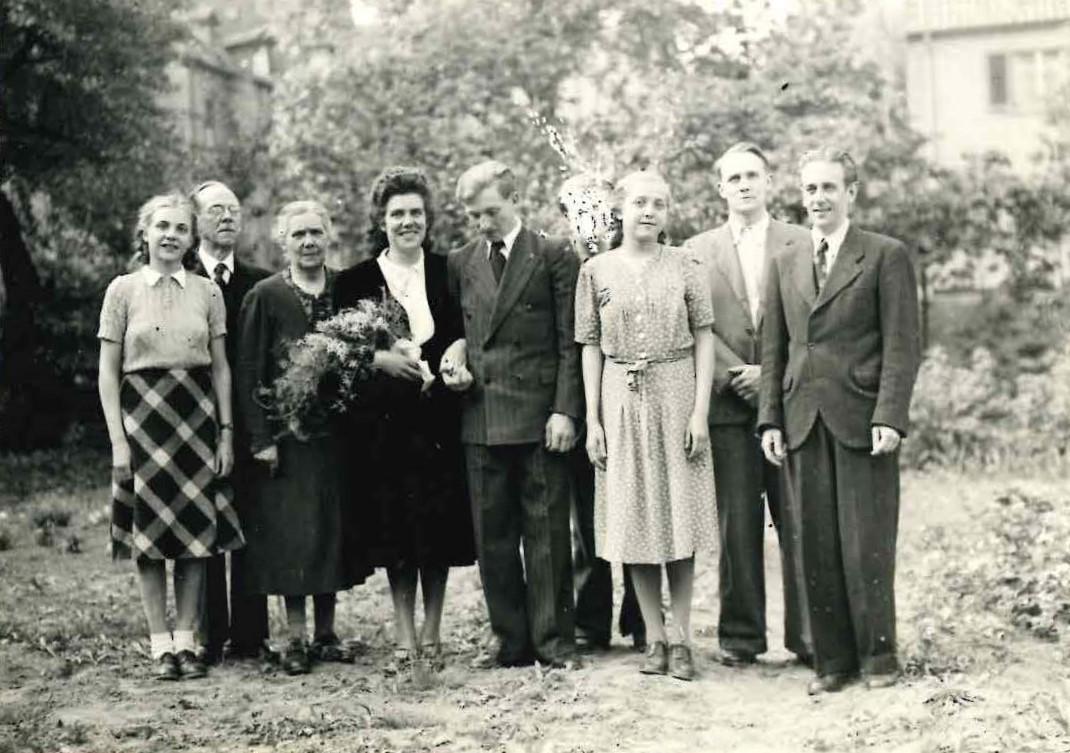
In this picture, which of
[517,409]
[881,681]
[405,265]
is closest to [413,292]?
[405,265]

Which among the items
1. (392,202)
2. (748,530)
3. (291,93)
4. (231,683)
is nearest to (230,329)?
(392,202)

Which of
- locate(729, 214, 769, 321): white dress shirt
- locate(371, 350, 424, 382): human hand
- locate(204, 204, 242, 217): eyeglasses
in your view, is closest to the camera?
locate(371, 350, 424, 382): human hand

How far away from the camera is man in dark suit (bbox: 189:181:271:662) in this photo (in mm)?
5926

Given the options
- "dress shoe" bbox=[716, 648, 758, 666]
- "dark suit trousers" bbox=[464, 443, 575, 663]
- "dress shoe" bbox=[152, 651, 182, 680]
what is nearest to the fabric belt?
"dark suit trousers" bbox=[464, 443, 575, 663]

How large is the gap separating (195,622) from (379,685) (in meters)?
1.26

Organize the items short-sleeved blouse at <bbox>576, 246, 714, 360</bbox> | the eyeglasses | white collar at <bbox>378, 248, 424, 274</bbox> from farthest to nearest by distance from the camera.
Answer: the eyeglasses
white collar at <bbox>378, 248, 424, 274</bbox>
short-sleeved blouse at <bbox>576, 246, 714, 360</bbox>

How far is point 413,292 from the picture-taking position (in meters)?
5.61

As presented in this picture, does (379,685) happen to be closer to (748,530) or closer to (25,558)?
(748,530)

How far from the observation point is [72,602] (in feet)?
26.3

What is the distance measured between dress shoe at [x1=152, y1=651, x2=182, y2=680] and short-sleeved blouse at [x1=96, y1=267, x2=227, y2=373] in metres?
1.33

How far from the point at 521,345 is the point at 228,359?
1512 millimetres

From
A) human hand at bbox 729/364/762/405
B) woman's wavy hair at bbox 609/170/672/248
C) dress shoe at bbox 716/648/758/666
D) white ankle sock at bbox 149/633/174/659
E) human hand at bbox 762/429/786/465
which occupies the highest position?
woman's wavy hair at bbox 609/170/672/248

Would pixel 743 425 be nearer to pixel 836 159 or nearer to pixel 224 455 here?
pixel 836 159

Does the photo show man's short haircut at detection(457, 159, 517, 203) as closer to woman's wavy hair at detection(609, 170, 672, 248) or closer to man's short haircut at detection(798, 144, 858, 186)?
woman's wavy hair at detection(609, 170, 672, 248)
